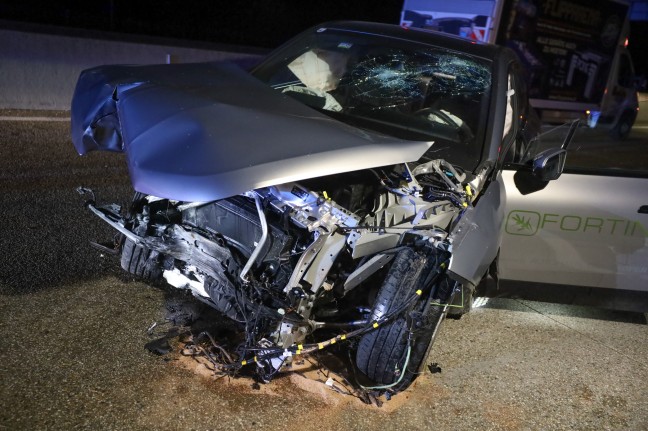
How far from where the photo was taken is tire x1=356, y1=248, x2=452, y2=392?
9.91ft

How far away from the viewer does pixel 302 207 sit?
9.54 ft

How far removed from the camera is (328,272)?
299 centimetres

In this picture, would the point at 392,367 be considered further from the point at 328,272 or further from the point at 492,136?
the point at 492,136

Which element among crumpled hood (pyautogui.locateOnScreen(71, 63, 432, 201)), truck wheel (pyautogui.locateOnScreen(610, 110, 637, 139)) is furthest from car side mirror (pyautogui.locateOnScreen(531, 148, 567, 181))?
truck wheel (pyautogui.locateOnScreen(610, 110, 637, 139))

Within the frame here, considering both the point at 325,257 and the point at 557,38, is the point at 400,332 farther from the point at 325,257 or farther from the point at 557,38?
the point at 557,38

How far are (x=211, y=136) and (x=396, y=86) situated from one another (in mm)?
1795

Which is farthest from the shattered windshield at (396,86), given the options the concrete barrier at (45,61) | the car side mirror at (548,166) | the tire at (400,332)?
the concrete barrier at (45,61)

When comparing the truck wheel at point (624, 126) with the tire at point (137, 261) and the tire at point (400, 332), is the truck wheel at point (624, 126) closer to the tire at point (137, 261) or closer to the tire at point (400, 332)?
the tire at point (400, 332)

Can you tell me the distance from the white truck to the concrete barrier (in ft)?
17.1

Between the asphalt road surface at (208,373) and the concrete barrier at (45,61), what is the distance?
4.42m

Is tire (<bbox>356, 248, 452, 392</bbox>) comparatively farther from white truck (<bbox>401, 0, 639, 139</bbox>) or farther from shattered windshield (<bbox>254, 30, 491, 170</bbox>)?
white truck (<bbox>401, 0, 639, 139</bbox>)

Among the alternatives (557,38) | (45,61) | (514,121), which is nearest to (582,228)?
(514,121)

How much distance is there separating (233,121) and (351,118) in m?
1.15

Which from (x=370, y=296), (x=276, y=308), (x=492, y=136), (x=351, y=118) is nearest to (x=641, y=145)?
(x=492, y=136)
